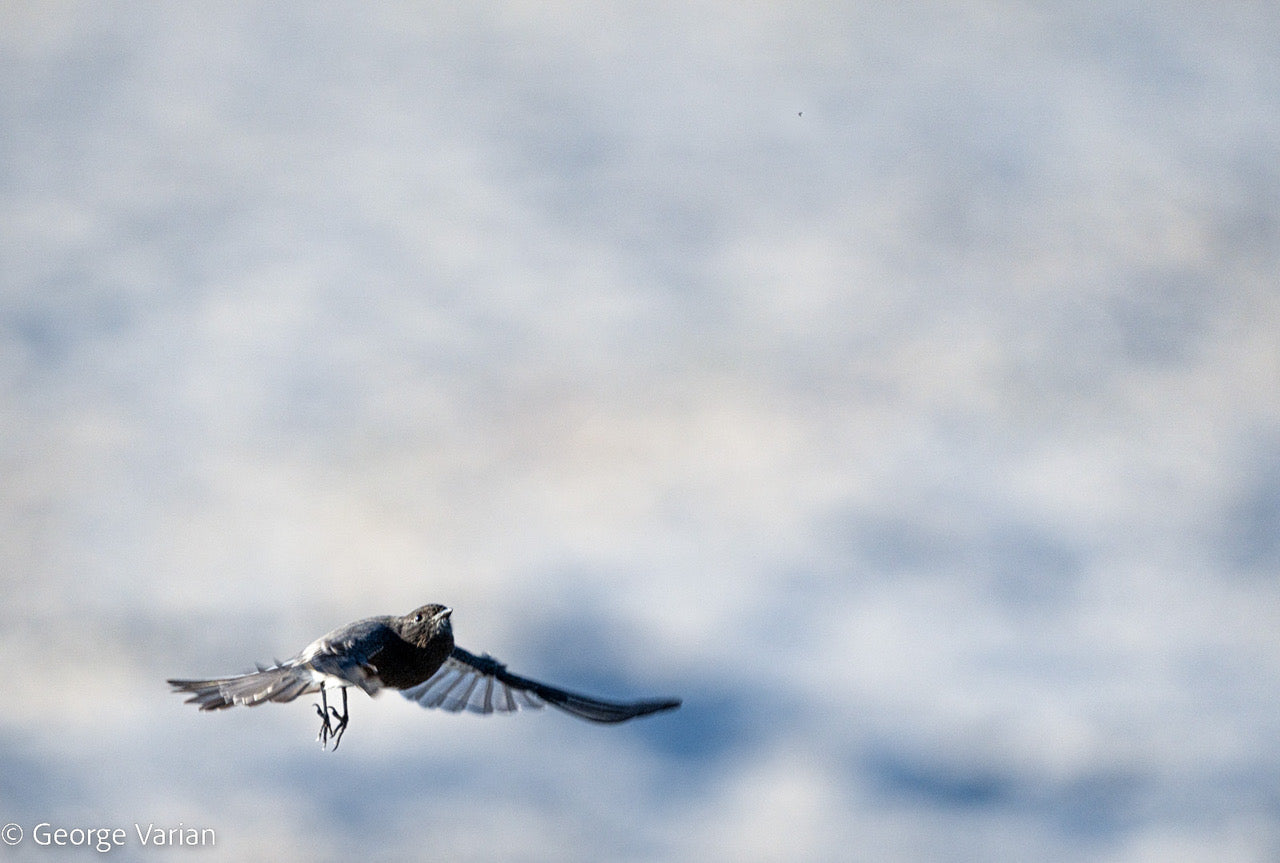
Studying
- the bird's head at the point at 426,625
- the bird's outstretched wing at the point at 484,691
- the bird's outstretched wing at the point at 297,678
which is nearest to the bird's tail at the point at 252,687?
the bird's outstretched wing at the point at 297,678

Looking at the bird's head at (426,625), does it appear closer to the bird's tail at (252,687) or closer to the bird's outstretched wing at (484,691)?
the bird's outstretched wing at (484,691)

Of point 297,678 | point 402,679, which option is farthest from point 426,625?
point 297,678

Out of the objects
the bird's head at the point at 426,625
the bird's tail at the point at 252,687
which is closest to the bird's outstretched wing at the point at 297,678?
the bird's tail at the point at 252,687

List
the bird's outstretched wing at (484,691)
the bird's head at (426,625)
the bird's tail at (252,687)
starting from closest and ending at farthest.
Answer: the bird's tail at (252,687)
the bird's head at (426,625)
the bird's outstretched wing at (484,691)

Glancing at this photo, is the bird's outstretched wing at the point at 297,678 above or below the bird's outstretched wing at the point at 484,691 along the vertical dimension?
below

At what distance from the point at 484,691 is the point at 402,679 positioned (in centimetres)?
130

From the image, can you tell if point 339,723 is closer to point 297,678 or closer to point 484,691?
point 297,678

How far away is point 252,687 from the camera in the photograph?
8414 mm

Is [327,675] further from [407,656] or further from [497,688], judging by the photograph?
[497,688]

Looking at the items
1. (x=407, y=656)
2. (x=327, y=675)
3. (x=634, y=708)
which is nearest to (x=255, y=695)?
(x=327, y=675)

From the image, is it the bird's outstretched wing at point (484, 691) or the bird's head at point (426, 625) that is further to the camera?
the bird's outstretched wing at point (484, 691)

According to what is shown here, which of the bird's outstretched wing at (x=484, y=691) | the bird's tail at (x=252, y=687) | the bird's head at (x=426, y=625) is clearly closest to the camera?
the bird's tail at (x=252, y=687)

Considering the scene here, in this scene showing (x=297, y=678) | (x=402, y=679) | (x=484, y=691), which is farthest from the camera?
(x=484, y=691)

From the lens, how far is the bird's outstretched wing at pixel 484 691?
10250 mm
